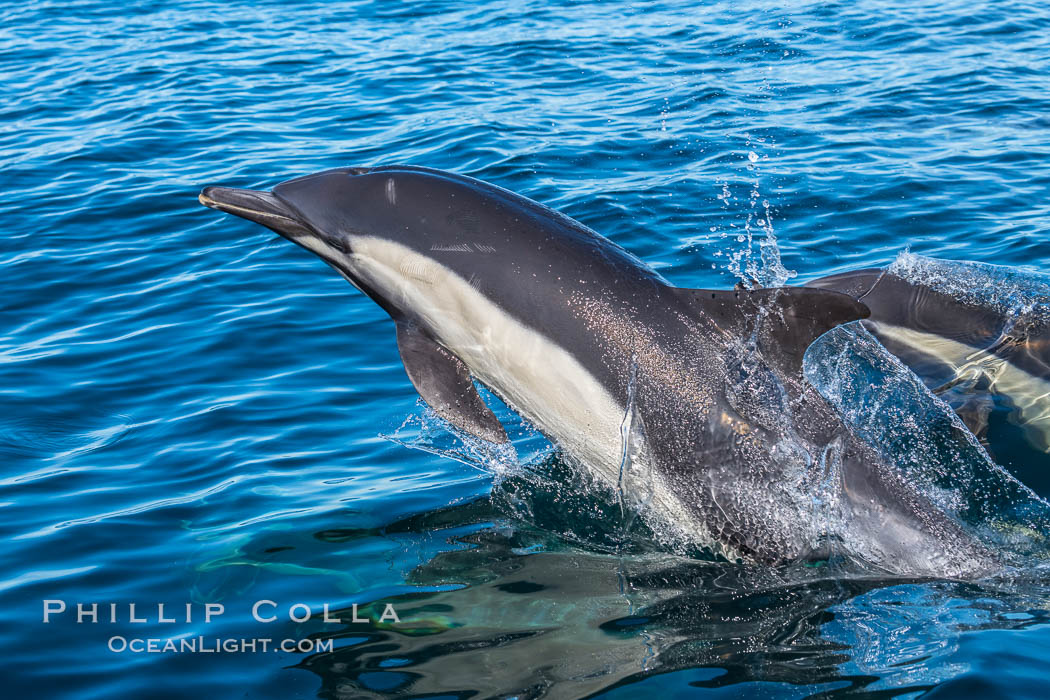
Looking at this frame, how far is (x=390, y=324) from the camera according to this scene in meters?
9.59

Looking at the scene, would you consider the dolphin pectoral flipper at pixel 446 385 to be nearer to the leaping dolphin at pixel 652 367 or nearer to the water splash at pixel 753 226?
the leaping dolphin at pixel 652 367

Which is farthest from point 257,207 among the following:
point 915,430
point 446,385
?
point 915,430

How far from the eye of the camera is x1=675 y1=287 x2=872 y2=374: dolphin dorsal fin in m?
5.16

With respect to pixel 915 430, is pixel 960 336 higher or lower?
higher

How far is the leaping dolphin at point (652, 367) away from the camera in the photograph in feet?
17.9

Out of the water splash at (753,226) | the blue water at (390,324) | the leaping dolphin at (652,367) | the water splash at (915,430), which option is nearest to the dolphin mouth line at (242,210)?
the leaping dolphin at (652,367)

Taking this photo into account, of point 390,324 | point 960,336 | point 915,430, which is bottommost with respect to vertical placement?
point 915,430

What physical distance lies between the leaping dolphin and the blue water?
0.29 m

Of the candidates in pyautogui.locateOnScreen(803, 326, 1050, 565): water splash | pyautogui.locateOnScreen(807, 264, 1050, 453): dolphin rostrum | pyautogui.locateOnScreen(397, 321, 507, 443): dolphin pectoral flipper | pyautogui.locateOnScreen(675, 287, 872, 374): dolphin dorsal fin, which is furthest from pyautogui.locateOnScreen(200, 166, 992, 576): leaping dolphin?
pyautogui.locateOnScreen(807, 264, 1050, 453): dolphin rostrum

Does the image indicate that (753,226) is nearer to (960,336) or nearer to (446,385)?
(960,336)

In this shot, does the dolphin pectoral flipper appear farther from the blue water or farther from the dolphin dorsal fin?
the dolphin dorsal fin

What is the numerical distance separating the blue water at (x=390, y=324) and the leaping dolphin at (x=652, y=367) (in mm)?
290

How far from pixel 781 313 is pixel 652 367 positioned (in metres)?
0.65

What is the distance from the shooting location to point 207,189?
6246mm
